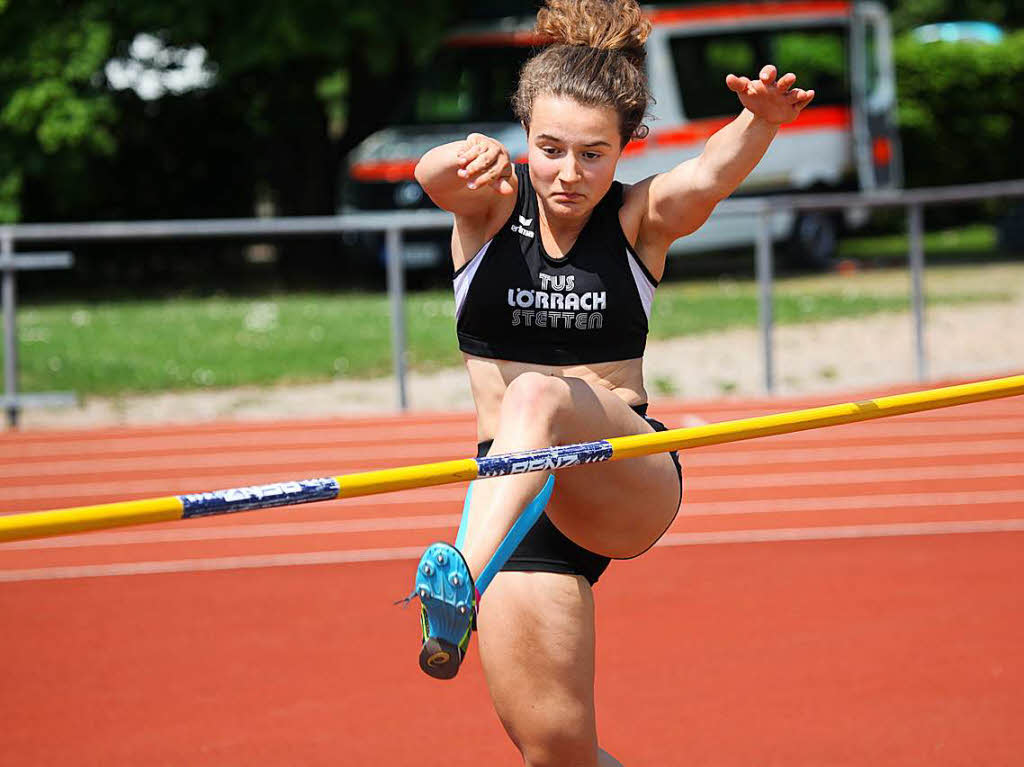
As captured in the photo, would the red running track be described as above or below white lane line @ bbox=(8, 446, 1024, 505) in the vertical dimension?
below

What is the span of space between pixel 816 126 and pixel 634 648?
13.0 meters

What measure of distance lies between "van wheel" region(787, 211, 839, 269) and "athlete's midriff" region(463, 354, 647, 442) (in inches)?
540

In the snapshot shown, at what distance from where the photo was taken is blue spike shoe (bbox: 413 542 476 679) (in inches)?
111

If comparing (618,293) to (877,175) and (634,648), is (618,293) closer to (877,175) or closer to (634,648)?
(634,648)

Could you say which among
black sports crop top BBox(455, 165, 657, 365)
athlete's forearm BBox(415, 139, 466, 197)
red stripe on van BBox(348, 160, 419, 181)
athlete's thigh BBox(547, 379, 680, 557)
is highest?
red stripe on van BBox(348, 160, 419, 181)

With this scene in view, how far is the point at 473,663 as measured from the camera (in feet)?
18.1

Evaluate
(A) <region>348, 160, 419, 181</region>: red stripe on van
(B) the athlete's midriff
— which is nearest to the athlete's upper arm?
(B) the athlete's midriff

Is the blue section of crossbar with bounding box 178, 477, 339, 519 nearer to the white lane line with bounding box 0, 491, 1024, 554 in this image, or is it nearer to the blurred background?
the white lane line with bounding box 0, 491, 1024, 554

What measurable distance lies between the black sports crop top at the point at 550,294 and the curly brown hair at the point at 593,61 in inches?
8.0

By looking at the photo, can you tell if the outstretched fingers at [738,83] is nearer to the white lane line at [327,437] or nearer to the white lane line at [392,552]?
the white lane line at [392,552]

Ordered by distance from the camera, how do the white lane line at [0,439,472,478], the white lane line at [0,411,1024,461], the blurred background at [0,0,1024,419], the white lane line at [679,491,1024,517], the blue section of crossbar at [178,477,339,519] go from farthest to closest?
the blurred background at [0,0,1024,419], the white lane line at [0,411,1024,461], the white lane line at [0,439,472,478], the white lane line at [679,491,1024,517], the blue section of crossbar at [178,477,339,519]

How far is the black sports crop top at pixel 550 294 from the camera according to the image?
330 cm

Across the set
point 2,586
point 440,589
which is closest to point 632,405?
point 440,589

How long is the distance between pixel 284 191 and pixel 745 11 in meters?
6.86
